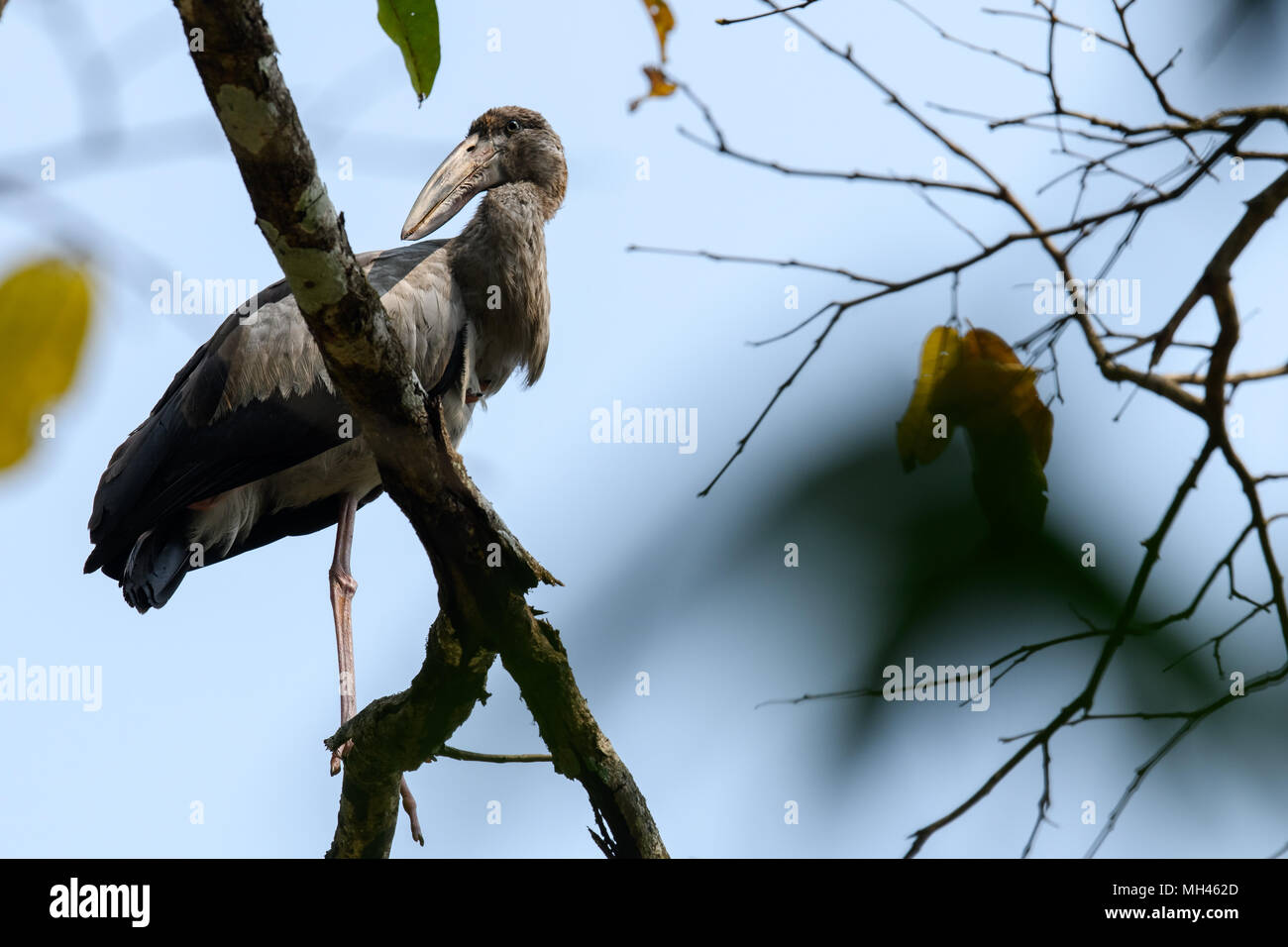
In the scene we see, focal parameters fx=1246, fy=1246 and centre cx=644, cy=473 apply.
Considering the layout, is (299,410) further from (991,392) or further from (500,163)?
(991,392)

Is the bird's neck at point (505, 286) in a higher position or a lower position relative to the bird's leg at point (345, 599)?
higher

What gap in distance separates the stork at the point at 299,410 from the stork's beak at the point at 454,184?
10mm

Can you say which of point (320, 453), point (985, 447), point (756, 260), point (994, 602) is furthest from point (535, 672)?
point (994, 602)

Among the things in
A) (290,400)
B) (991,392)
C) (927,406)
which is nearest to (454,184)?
(290,400)

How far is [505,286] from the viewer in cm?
481

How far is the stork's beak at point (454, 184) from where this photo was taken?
16.8ft

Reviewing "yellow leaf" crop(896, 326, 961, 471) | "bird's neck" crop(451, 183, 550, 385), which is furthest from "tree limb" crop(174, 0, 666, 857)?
"bird's neck" crop(451, 183, 550, 385)

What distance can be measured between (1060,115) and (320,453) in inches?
116

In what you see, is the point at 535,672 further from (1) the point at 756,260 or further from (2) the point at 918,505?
(2) the point at 918,505

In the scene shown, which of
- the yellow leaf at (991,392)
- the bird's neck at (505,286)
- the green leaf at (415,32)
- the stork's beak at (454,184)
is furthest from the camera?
the stork's beak at (454,184)

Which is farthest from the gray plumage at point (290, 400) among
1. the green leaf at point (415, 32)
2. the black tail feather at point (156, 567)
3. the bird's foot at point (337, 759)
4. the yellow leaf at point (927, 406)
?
the yellow leaf at point (927, 406)

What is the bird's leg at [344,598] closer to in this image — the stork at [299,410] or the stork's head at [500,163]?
the stork at [299,410]

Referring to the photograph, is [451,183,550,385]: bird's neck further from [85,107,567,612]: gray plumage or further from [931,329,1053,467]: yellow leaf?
[931,329,1053,467]: yellow leaf

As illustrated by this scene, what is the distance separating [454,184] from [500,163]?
0.28 m
